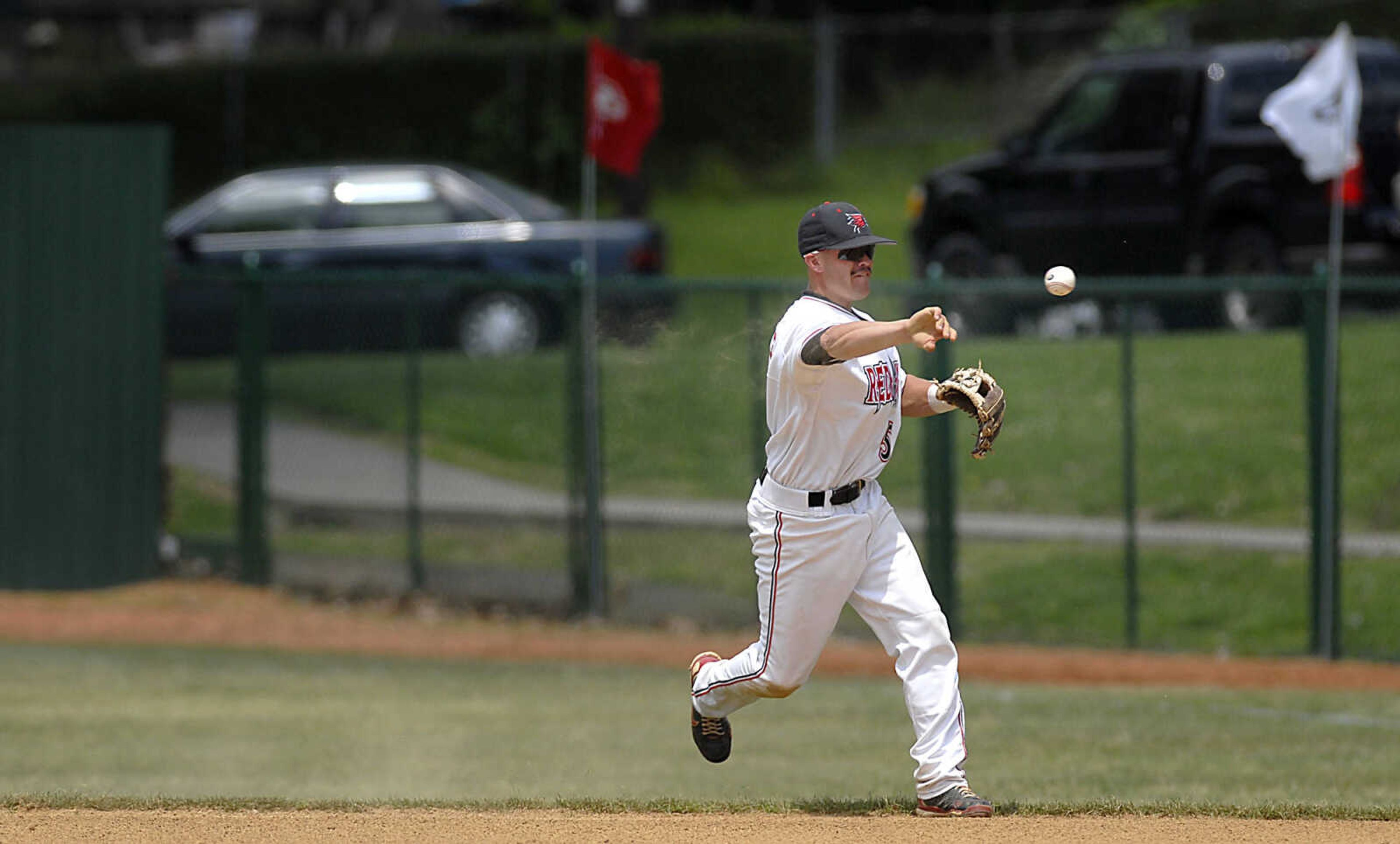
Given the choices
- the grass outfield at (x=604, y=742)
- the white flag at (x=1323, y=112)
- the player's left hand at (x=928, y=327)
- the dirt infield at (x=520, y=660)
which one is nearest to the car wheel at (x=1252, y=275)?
the white flag at (x=1323, y=112)

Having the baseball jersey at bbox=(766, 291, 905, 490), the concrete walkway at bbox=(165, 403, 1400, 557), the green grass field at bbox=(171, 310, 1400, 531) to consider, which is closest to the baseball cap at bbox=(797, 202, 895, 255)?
the baseball jersey at bbox=(766, 291, 905, 490)

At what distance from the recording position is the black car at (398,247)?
1481 centimetres

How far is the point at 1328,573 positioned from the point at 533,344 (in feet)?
20.2

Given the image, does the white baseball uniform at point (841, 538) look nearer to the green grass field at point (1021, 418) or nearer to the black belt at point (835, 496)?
the black belt at point (835, 496)

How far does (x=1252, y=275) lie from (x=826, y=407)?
9.99m

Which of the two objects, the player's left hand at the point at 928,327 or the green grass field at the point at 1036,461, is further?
the green grass field at the point at 1036,461

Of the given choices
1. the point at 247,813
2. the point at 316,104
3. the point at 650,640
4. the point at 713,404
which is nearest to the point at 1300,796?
the point at 247,813

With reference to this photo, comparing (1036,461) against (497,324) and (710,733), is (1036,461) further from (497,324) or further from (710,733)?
(710,733)

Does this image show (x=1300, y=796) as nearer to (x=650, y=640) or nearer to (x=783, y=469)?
(x=783, y=469)

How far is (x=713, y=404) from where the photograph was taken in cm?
1490

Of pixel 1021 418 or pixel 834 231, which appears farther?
pixel 1021 418

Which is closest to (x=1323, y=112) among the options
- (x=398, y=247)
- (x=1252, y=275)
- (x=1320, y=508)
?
(x=1320, y=508)

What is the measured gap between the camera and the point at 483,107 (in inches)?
1082

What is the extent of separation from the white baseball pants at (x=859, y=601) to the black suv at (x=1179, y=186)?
25.8ft
